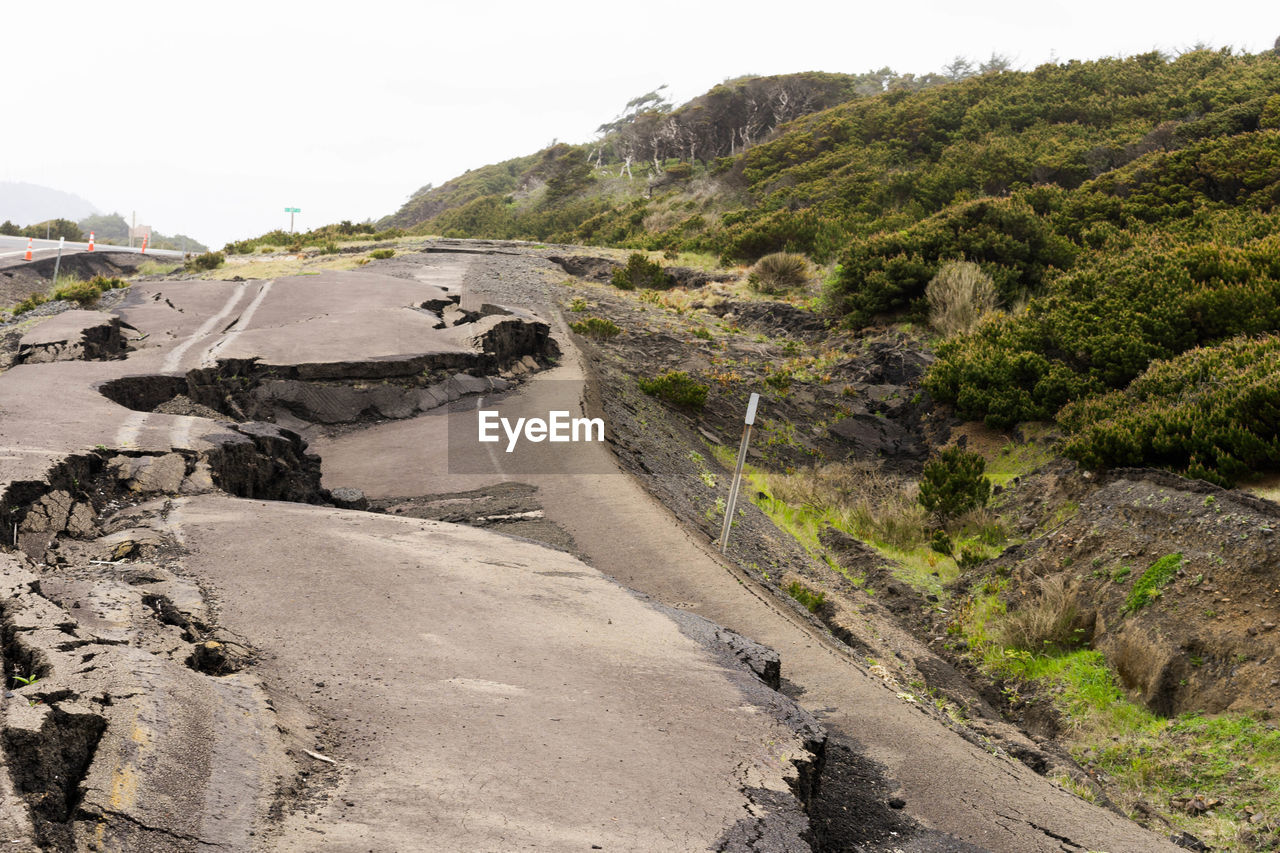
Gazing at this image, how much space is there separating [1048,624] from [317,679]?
7.24 m

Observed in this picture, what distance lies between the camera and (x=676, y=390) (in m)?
14.9

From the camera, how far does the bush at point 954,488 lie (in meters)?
11.6

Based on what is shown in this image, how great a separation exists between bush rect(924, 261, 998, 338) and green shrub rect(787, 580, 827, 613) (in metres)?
11.0

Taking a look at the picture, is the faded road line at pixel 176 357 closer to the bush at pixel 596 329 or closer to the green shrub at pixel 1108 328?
the bush at pixel 596 329

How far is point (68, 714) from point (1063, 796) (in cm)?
492

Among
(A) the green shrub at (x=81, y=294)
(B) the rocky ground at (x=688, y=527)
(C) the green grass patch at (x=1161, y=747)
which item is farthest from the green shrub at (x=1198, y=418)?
(A) the green shrub at (x=81, y=294)

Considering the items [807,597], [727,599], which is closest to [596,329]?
[807,597]

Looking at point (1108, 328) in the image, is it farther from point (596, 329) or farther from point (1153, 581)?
point (596, 329)

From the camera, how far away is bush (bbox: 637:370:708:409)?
14.8 metres

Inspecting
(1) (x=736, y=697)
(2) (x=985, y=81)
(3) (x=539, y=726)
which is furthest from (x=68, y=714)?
(2) (x=985, y=81)

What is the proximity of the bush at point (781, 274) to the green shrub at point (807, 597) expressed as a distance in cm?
1662

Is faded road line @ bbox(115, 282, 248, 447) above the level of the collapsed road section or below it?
above

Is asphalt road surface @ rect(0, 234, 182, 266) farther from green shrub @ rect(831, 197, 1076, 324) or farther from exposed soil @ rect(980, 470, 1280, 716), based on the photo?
exposed soil @ rect(980, 470, 1280, 716)

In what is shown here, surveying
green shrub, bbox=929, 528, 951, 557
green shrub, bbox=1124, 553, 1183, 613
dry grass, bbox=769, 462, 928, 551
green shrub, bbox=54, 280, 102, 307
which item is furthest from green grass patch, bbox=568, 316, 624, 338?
green shrub, bbox=1124, 553, 1183, 613
